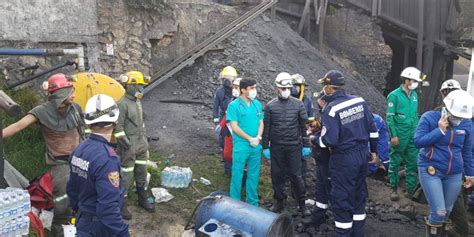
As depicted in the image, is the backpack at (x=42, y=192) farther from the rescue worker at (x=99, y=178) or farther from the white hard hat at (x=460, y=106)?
the white hard hat at (x=460, y=106)

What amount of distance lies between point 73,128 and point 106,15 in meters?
5.04

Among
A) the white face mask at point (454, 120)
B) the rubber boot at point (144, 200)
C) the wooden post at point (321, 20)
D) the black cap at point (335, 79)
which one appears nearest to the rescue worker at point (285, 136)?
the black cap at point (335, 79)

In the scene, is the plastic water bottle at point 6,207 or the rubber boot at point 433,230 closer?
the plastic water bottle at point 6,207

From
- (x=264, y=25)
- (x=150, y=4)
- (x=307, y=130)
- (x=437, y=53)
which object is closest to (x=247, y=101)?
(x=307, y=130)

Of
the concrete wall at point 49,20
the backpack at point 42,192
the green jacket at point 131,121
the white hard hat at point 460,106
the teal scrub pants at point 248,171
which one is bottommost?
the teal scrub pants at point 248,171

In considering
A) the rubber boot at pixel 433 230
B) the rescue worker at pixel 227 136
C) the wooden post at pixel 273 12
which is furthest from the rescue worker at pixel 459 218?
A: the wooden post at pixel 273 12

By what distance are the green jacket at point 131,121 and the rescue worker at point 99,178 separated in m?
1.70

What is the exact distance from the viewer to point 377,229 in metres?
5.63

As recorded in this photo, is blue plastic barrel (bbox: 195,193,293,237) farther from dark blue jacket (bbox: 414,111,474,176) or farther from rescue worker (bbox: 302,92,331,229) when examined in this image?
dark blue jacket (bbox: 414,111,474,176)

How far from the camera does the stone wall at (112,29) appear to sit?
6.91 metres

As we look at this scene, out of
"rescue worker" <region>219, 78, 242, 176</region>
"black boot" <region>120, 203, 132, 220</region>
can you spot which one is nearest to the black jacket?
"rescue worker" <region>219, 78, 242, 176</region>

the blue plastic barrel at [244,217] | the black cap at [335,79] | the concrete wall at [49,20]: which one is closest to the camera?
the blue plastic barrel at [244,217]

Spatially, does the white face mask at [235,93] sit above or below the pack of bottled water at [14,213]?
above

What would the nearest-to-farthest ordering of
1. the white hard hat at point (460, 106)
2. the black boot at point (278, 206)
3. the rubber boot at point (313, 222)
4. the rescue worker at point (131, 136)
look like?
1. the white hard hat at point (460, 106)
2. the rescue worker at point (131, 136)
3. the rubber boot at point (313, 222)
4. the black boot at point (278, 206)
